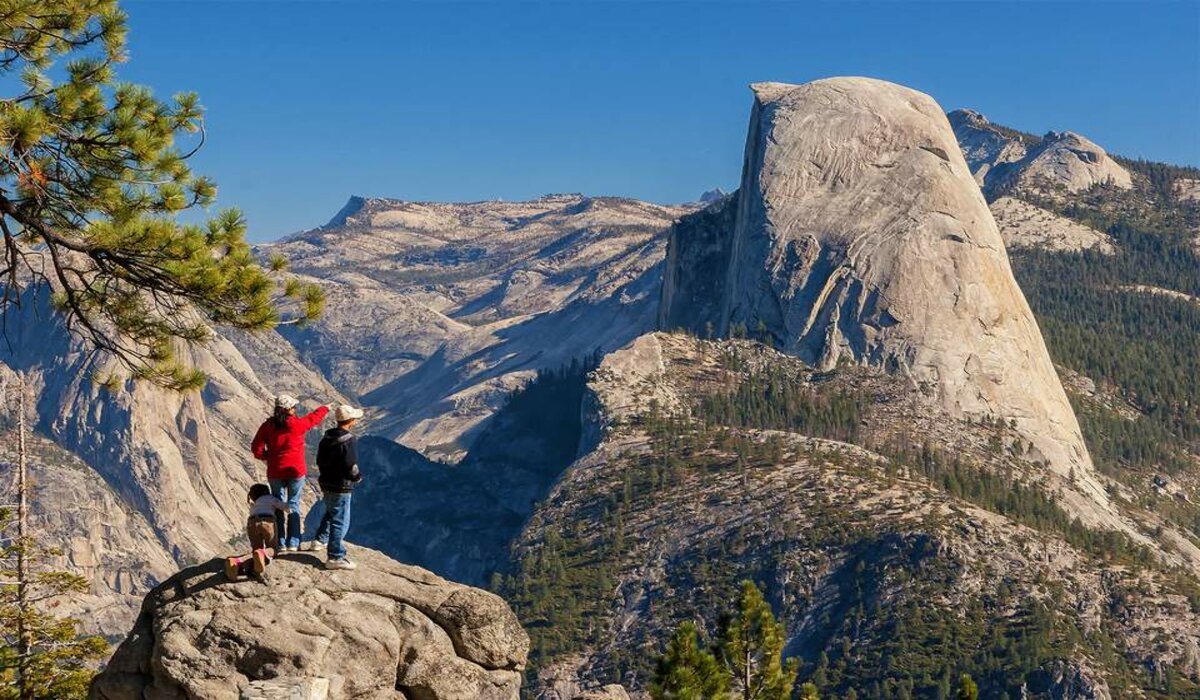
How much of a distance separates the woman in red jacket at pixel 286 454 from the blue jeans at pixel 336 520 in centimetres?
63

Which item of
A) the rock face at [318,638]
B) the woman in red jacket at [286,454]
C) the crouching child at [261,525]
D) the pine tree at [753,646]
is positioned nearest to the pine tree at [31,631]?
the woman in red jacket at [286,454]

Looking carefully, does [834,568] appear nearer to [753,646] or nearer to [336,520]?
[753,646]

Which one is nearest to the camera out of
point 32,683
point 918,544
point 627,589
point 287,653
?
point 287,653

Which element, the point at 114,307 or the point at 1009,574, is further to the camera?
the point at 1009,574

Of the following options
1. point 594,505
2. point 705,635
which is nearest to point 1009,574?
point 705,635

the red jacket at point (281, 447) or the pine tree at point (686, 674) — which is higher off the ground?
the red jacket at point (281, 447)

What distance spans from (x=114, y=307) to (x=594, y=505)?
155m

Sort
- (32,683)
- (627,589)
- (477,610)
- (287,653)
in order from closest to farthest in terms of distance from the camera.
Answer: (287,653)
(477,610)
(32,683)
(627,589)

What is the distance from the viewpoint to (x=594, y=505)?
186000mm

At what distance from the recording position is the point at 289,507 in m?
29.5

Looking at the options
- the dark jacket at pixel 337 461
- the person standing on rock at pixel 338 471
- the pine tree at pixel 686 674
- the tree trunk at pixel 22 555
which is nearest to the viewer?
the person standing on rock at pixel 338 471

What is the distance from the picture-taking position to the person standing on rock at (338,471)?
2895 cm

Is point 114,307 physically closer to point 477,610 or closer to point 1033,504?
point 477,610

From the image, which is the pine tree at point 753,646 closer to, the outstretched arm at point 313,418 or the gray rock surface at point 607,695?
the gray rock surface at point 607,695
